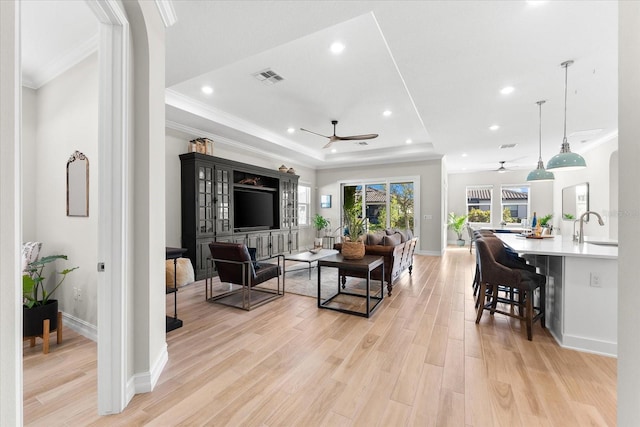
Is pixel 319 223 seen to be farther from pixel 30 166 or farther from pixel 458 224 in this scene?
pixel 30 166

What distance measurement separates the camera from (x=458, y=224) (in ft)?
33.0

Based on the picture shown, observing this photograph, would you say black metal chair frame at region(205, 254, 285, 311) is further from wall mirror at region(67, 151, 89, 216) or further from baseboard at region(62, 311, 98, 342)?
wall mirror at region(67, 151, 89, 216)

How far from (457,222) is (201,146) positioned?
29.1ft

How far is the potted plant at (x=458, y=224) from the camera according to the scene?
10.1 meters

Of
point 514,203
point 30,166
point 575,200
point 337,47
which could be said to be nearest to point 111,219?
point 30,166

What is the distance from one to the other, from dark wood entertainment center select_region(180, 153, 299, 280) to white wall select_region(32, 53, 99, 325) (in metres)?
2.04

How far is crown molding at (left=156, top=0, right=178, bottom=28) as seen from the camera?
201 cm

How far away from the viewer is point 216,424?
63.4 inches

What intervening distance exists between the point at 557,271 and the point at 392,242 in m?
1.92

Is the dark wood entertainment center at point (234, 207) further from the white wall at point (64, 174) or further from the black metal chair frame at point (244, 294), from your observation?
the white wall at point (64, 174)

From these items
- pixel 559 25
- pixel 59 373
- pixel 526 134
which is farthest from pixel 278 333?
pixel 526 134

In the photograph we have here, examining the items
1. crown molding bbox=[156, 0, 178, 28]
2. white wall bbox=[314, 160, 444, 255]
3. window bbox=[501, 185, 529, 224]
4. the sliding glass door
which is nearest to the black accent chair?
crown molding bbox=[156, 0, 178, 28]

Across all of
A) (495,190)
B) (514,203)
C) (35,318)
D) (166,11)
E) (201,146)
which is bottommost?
(35,318)
